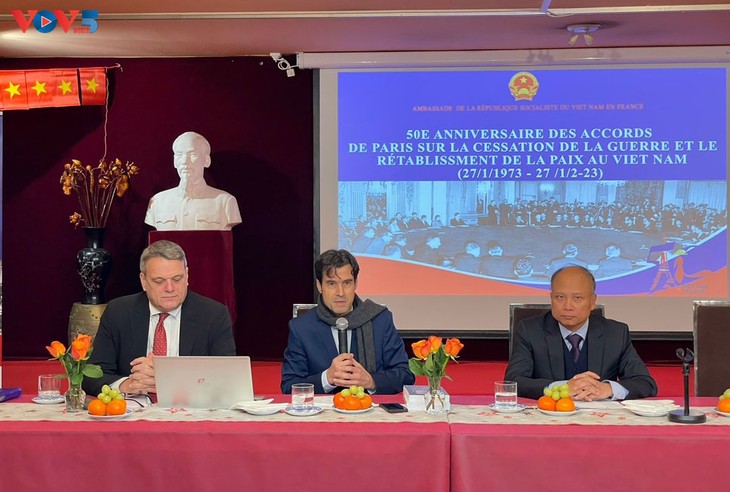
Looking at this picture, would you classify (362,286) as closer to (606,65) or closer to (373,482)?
(606,65)

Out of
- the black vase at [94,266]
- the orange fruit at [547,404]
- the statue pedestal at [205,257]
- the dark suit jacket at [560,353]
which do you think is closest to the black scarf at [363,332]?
the dark suit jacket at [560,353]

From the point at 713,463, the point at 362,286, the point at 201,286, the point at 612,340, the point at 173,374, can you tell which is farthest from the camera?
the point at 362,286

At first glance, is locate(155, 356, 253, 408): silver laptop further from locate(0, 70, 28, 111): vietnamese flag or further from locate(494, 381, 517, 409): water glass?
locate(0, 70, 28, 111): vietnamese flag

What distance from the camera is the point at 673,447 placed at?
245cm

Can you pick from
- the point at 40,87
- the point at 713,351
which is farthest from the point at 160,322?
the point at 40,87

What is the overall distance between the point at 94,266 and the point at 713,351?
14.9 feet

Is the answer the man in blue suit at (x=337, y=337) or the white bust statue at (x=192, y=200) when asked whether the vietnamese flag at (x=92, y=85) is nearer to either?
the white bust statue at (x=192, y=200)

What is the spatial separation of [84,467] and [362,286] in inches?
190

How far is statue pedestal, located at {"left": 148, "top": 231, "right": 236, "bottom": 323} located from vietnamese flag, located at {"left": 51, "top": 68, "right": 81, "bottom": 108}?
1.27 m

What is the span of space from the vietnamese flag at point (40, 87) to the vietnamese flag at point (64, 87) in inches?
1.2

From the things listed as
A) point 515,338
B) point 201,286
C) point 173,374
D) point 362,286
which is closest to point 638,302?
point 362,286

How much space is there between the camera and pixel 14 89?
23.2 ft

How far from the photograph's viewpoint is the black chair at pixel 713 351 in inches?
150

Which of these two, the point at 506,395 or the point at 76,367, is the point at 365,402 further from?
the point at 76,367
